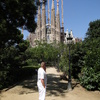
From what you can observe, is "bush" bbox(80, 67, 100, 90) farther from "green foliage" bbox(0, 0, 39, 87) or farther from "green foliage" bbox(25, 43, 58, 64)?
"green foliage" bbox(25, 43, 58, 64)

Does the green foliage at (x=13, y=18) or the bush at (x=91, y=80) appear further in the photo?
the bush at (x=91, y=80)

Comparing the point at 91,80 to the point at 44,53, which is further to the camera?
the point at 44,53

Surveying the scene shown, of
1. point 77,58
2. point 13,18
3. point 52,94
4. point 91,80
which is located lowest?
point 52,94

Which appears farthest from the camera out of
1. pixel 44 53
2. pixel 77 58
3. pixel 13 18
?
pixel 44 53

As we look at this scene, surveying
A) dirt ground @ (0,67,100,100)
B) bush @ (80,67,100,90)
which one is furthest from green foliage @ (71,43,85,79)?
dirt ground @ (0,67,100,100)

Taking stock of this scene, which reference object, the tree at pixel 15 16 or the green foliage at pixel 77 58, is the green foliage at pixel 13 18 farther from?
the green foliage at pixel 77 58

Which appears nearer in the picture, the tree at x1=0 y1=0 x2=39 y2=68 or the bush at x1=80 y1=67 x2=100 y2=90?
the tree at x1=0 y1=0 x2=39 y2=68

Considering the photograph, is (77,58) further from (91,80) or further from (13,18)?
(13,18)

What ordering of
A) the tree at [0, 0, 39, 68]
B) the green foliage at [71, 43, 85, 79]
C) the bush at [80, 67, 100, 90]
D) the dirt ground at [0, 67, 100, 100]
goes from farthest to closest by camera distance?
1. the green foliage at [71, 43, 85, 79]
2. the bush at [80, 67, 100, 90]
3. the tree at [0, 0, 39, 68]
4. the dirt ground at [0, 67, 100, 100]

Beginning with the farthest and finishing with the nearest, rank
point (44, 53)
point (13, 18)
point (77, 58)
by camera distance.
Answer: point (44, 53) → point (77, 58) → point (13, 18)

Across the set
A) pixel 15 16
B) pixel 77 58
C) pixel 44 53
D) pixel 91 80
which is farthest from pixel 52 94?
pixel 44 53

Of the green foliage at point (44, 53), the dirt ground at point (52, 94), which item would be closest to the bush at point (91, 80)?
the dirt ground at point (52, 94)

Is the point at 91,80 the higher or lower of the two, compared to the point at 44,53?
lower

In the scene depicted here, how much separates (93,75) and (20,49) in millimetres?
18057
